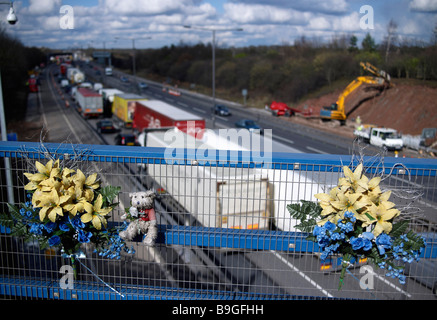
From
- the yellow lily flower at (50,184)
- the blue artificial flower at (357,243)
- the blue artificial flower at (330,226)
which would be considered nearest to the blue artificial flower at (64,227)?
the yellow lily flower at (50,184)

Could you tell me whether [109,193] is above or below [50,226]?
above

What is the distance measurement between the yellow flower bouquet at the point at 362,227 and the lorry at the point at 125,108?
29689 mm

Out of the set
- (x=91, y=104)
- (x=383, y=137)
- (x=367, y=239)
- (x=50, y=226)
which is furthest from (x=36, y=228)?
(x=91, y=104)

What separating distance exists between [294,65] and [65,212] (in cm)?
5439

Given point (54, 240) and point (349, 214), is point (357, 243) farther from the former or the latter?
point (54, 240)

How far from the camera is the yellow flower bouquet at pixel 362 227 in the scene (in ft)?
12.5

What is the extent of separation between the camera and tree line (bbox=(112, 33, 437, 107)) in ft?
107

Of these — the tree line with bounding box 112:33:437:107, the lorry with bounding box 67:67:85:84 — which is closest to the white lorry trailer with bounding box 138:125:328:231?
the tree line with bounding box 112:33:437:107

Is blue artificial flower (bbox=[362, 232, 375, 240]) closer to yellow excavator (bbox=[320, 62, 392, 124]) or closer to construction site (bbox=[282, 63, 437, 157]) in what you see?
construction site (bbox=[282, 63, 437, 157])

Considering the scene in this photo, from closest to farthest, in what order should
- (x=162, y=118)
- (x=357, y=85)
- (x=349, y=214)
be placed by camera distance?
1. (x=349, y=214)
2. (x=162, y=118)
3. (x=357, y=85)

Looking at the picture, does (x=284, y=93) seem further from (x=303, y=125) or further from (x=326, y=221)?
(x=326, y=221)

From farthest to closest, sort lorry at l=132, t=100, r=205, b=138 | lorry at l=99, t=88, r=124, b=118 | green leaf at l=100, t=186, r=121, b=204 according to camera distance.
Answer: lorry at l=99, t=88, r=124, b=118 < lorry at l=132, t=100, r=205, b=138 < green leaf at l=100, t=186, r=121, b=204

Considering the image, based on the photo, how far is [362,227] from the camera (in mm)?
3930

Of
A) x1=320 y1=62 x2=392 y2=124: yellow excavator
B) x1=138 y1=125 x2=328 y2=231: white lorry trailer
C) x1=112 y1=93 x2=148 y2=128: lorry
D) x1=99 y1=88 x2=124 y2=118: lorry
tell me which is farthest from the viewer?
x1=99 y1=88 x2=124 y2=118: lorry
